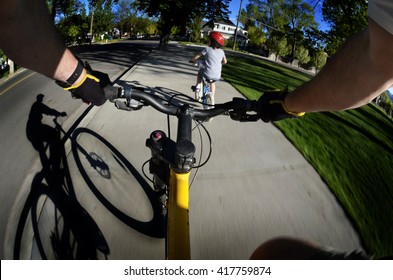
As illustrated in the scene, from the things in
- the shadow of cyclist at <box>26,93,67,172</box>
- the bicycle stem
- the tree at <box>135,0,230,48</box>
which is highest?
the tree at <box>135,0,230,48</box>

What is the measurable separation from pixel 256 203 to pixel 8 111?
1.45m

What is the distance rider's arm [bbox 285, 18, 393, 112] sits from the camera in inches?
16.7

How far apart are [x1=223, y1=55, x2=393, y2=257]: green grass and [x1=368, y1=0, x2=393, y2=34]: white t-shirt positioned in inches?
30.8

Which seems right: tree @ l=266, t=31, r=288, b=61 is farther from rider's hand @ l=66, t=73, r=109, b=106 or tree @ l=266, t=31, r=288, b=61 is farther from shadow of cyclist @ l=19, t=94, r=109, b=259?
shadow of cyclist @ l=19, t=94, r=109, b=259

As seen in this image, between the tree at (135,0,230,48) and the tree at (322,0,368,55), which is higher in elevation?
the tree at (135,0,230,48)

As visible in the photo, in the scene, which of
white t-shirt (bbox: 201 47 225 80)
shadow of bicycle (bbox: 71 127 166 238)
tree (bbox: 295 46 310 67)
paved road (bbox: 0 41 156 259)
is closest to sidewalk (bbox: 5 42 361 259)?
shadow of bicycle (bbox: 71 127 166 238)

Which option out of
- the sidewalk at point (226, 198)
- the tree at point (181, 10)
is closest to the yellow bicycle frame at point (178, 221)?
the sidewalk at point (226, 198)

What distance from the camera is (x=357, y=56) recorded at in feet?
1.62

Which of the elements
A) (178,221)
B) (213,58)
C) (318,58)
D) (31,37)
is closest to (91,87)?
(31,37)

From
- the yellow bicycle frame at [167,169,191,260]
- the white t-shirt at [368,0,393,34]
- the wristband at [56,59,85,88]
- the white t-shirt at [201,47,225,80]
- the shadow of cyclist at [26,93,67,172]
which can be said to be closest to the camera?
the white t-shirt at [368,0,393,34]

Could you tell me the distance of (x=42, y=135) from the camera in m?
1.55

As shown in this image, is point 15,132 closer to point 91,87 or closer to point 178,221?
point 91,87
